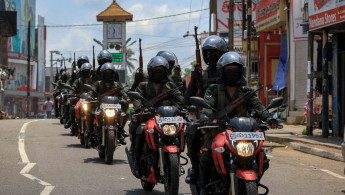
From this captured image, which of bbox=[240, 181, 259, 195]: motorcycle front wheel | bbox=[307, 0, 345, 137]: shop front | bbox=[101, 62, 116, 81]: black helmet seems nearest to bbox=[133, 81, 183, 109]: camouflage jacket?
bbox=[240, 181, 259, 195]: motorcycle front wheel

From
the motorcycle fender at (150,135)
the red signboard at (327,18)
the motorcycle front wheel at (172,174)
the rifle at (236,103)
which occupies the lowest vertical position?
the motorcycle front wheel at (172,174)

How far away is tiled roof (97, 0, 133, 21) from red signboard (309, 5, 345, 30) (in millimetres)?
59991

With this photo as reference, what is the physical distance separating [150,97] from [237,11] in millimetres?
33092

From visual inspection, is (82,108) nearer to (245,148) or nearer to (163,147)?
(163,147)

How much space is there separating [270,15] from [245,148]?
24.3 metres

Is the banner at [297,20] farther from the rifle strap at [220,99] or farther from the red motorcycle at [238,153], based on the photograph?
the red motorcycle at [238,153]

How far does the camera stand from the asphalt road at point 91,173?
8773 mm

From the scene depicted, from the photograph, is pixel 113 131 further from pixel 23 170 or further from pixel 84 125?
pixel 84 125

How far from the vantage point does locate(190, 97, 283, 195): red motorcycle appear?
5570 mm

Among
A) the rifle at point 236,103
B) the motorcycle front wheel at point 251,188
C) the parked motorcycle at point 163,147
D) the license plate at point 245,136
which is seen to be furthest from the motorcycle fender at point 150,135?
the motorcycle front wheel at point 251,188

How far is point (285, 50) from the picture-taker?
98.9 ft

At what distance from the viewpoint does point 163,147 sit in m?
7.71

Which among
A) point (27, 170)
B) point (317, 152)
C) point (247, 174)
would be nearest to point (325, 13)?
point (317, 152)

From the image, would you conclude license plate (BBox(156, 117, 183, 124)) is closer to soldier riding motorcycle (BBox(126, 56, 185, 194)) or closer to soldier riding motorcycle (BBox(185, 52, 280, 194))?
soldier riding motorcycle (BBox(126, 56, 185, 194))
